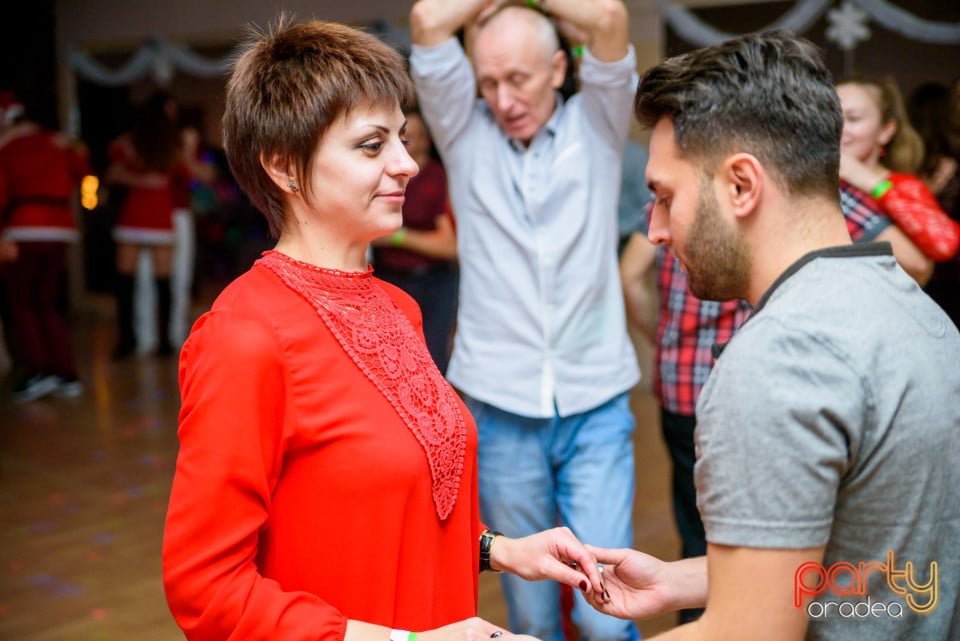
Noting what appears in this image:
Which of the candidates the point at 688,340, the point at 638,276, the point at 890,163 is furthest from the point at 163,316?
the point at 890,163

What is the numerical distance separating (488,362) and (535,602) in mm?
591

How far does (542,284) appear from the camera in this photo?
222 centimetres

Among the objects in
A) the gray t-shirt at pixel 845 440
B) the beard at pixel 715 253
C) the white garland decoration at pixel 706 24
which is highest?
the white garland decoration at pixel 706 24

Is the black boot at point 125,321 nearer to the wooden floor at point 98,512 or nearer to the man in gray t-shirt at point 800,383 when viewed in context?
the wooden floor at point 98,512

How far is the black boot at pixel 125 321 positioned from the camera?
7.18 meters

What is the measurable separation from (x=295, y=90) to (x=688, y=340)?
→ 1.41 m

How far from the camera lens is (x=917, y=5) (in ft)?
17.9

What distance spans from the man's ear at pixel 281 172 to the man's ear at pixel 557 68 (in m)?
1.06

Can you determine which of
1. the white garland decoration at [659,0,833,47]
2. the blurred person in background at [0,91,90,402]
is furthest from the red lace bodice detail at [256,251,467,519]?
the blurred person in background at [0,91,90,402]

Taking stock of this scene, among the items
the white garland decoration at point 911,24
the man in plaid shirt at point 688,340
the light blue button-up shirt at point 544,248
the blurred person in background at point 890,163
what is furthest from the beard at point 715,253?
the white garland decoration at point 911,24

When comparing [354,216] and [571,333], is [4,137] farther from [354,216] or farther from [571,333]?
[354,216]

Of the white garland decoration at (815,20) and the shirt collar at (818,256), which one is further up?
the white garland decoration at (815,20)

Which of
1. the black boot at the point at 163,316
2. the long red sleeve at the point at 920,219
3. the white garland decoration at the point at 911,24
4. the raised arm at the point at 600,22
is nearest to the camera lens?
the raised arm at the point at 600,22

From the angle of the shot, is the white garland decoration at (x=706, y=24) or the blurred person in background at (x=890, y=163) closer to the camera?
the blurred person in background at (x=890, y=163)
